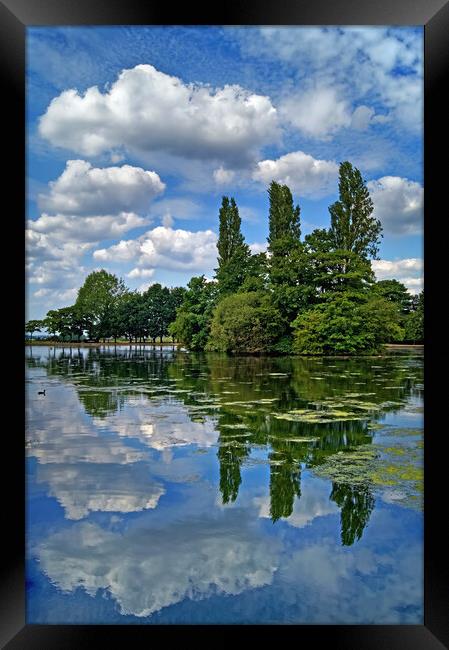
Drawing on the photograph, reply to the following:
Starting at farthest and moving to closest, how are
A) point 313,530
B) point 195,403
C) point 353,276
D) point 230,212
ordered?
1. point 230,212
2. point 353,276
3. point 195,403
4. point 313,530

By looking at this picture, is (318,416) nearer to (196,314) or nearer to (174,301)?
(196,314)

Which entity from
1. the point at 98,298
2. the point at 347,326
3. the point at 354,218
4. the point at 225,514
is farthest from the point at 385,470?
the point at 98,298

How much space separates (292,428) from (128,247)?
348 inches

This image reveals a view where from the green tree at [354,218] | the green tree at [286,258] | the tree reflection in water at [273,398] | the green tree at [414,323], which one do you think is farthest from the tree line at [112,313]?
the green tree at [414,323]

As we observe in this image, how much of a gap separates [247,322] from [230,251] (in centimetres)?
255

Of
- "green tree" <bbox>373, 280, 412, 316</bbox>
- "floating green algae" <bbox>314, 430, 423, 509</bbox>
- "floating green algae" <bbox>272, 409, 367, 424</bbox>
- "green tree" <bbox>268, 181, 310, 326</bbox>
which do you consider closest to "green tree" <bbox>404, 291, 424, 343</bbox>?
"green tree" <bbox>373, 280, 412, 316</bbox>

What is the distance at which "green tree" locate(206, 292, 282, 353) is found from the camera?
1276 centimetres

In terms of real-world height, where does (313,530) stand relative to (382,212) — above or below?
below

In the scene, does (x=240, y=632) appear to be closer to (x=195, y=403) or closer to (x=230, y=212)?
(x=195, y=403)

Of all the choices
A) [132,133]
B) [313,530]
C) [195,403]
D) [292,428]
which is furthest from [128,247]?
[313,530]

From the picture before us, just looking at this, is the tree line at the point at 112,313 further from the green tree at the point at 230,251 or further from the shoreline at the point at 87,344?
the green tree at the point at 230,251
